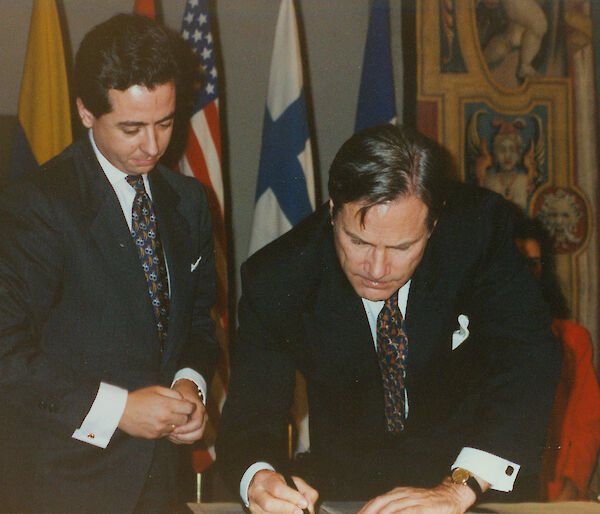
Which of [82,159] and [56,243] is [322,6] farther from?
[56,243]

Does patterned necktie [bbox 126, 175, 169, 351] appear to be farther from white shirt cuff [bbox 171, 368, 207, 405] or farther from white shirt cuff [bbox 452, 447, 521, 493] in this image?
white shirt cuff [bbox 452, 447, 521, 493]

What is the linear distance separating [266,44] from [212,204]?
1231 mm

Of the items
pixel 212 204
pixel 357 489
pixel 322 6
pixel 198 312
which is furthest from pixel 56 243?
pixel 322 6

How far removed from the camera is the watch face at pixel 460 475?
1.61 m

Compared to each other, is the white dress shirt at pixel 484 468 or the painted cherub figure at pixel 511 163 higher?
the painted cherub figure at pixel 511 163

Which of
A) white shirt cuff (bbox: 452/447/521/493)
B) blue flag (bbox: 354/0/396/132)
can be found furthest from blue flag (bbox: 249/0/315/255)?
white shirt cuff (bbox: 452/447/521/493)

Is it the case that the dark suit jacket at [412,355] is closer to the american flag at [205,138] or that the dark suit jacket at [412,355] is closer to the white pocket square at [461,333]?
the white pocket square at [461,333]

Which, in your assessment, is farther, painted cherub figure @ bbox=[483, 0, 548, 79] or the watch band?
painted cherub figure @ bbox=[483, 0, 548, 79]

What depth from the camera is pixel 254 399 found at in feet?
5.85

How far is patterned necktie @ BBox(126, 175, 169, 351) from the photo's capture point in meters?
2.03

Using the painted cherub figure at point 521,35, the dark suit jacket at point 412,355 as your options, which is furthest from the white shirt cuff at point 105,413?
the painted cherub figure at point 521,35

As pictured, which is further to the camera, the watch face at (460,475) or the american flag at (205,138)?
the american flag at (205,138)

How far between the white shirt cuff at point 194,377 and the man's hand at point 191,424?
4.0 inches

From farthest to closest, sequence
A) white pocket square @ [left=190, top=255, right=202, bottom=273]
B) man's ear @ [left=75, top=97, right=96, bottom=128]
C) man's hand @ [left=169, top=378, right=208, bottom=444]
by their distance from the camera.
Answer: white pocket square @ [left=190, top=255, right=202, bottom=273], man's ear @ [left=75, top=97, right=96, bottom=128], man's hand @ [left=169, top=378, right=208, bottom=444]
